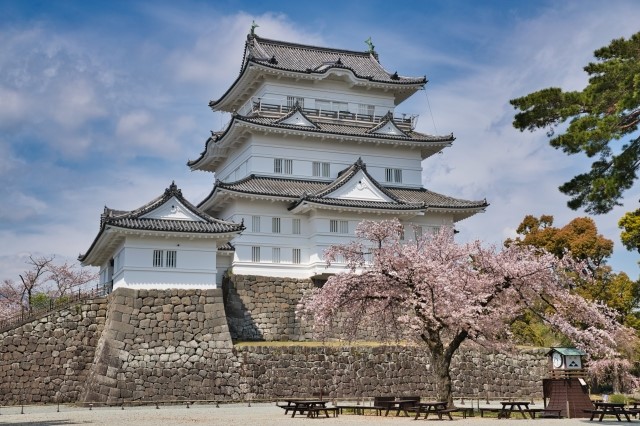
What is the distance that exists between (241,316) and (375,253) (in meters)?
10.8

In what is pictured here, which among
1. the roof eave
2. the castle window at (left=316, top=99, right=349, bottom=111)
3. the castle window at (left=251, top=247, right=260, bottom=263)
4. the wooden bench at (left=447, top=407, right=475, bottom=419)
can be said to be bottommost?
the wooden bench at (left=447, top=407, right=475, bottom=419)

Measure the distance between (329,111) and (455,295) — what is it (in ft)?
64.6

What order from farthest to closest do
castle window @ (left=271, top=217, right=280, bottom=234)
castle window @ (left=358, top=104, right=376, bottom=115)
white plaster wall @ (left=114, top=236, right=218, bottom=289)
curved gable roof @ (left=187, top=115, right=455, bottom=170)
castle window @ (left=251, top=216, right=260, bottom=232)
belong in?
1. castle window @ (left=358, top=104, right=376, bottom=115)
2. curved gable roof @ (left=187, top=115, right=455, bottom=170)
3. castle window @ (left=271, top=217, right=280, bottom=234)
4. castle window @ (left=251, top=216, right=260, bottom=232)
5. white plaster wall @ (left=114, top=236, right=218, bottom=289)

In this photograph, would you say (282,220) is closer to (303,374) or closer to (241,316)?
(241,316)

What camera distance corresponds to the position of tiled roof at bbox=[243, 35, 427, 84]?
124 ft

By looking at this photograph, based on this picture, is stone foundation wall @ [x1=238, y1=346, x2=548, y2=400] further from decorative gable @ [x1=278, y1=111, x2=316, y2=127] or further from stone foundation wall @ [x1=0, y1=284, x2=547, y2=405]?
decorative gable @ [x1=278, y1=111, x2=316, y2=127]

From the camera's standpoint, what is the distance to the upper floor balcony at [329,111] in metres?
36.4

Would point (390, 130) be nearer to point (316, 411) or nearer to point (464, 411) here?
point (464, 411)

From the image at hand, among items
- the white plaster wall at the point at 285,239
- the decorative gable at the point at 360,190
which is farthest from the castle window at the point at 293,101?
the white plaster wall at the point at 285,239

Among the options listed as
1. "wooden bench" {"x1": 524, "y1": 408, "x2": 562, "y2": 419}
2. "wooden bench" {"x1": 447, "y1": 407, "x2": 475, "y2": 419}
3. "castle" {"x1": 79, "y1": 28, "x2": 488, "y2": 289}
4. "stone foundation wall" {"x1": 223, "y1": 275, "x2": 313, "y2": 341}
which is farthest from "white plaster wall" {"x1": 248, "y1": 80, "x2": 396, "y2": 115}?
"wooden bench" {"x1": 524, "y1": 408, "x2": 562, "y2": 419}

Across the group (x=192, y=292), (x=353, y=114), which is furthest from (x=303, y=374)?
(x=353, y=114)

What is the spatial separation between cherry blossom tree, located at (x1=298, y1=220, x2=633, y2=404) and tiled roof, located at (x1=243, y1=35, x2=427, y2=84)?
18.1 m

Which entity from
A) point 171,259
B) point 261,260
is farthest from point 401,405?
point 261,260

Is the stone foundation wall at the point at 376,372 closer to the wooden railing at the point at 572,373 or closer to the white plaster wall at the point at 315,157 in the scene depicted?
the wooden railing at the point at 572,373
